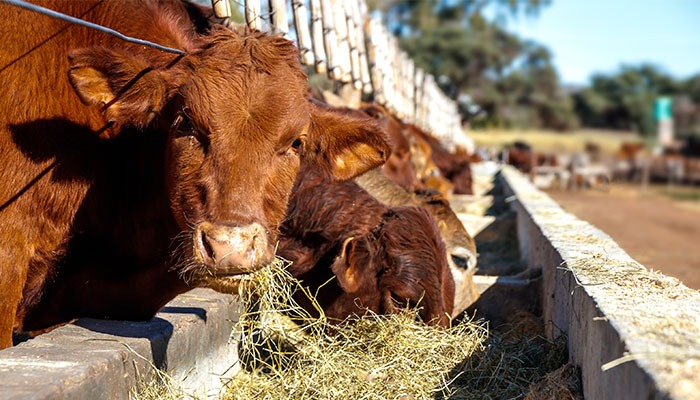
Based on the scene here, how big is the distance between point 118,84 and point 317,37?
3.74m

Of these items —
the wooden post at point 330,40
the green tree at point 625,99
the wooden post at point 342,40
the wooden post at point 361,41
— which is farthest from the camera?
the green tree at point 625,99

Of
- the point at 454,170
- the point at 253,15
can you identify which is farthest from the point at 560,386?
the point at 454,170

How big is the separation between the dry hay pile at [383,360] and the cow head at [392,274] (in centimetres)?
10

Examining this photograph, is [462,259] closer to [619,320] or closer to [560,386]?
[560,386]

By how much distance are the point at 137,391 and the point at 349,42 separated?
5.61 metres

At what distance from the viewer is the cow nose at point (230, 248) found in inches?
129

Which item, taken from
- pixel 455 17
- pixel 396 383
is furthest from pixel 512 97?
pixel 396 383

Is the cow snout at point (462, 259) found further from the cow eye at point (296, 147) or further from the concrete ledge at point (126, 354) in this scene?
the cow eye at point (296, 147)

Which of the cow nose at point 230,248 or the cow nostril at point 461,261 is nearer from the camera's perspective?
the cow nose at point 230,248

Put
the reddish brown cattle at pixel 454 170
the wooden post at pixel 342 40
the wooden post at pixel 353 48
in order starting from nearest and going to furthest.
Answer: the wooden post at pixel 342 40
the wooden post at pixel 353 48
the reddish brown cattle at pixel 454 170

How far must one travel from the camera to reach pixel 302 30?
677cm

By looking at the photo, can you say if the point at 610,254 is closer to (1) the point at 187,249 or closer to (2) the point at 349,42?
(1) the point at 187,249

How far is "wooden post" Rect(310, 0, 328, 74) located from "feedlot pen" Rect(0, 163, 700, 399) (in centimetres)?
238

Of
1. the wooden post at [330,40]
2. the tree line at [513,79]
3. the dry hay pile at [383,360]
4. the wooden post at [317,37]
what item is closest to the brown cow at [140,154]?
the dry hay pile at [383,360]
